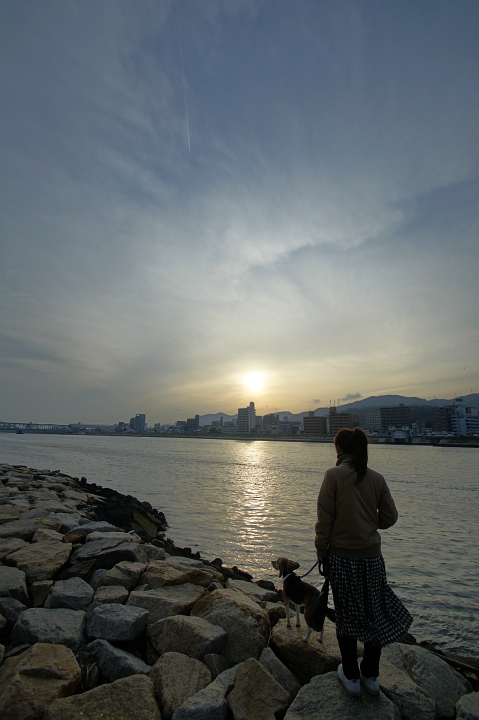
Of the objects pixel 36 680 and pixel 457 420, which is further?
pixel 457 420

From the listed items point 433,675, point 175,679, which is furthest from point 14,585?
point 433,675

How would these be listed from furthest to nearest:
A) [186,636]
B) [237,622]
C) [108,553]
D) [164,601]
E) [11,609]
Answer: [108,553] < [164,601] < [11,609] < [237,622] < [186,636]

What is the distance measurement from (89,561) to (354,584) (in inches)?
205

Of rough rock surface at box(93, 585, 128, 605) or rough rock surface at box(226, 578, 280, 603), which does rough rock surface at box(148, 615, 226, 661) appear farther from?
rough rock surface at box(226, 578, 280, 603)

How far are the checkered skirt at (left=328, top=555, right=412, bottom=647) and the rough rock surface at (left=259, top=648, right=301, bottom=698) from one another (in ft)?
3.28

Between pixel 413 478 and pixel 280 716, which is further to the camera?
pixel 413 478

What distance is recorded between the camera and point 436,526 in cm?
1571

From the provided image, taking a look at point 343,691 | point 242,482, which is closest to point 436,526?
point 343,691

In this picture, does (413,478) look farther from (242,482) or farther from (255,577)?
(255,577)

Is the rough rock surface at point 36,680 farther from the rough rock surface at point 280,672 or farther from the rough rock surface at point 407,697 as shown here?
the rough rock surface at point 407,697

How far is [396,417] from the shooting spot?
191 metres

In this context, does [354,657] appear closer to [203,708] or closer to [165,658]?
[203,708]

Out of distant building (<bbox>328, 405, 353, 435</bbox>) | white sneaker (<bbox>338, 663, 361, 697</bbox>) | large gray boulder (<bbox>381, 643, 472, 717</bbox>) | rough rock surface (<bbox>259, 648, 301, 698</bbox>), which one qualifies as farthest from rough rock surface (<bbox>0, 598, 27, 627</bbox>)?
distant building (<bbox>328, 405, 353, 435</bbox>)

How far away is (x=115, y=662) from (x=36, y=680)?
84cm
